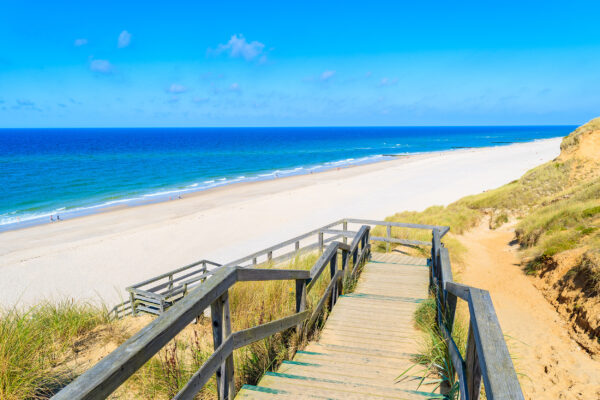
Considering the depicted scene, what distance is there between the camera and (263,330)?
11.6ft

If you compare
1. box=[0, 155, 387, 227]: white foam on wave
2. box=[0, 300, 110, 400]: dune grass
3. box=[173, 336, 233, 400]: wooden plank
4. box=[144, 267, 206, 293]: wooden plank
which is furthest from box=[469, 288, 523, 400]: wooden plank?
box=[0, 155, 387, 227]: white foam on wave

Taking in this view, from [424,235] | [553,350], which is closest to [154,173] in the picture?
[424,235]

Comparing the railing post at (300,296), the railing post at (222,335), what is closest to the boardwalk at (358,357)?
the railing post at (222,335)

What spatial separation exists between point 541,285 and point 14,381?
9272 mm

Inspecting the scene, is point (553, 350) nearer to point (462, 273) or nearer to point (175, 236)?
point (462, 273)

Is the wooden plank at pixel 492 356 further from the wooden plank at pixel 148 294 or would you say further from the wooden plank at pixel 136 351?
the wooden plank at pixel 148 294

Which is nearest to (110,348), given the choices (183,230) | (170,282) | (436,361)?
(436,361)

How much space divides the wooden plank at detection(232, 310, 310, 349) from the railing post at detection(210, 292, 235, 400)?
0.13 meters

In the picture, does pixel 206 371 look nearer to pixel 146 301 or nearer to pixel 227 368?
pixel 227 368

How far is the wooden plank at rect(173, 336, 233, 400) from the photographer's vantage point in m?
2.36

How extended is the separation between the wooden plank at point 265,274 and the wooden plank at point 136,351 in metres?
0.34

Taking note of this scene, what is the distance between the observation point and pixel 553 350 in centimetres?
621

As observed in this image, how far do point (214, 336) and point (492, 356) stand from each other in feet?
5.94

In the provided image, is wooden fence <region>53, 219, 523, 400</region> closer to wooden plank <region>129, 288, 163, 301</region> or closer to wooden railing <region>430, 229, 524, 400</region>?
wooden railing <region>430, 229, 524, 400</region>
